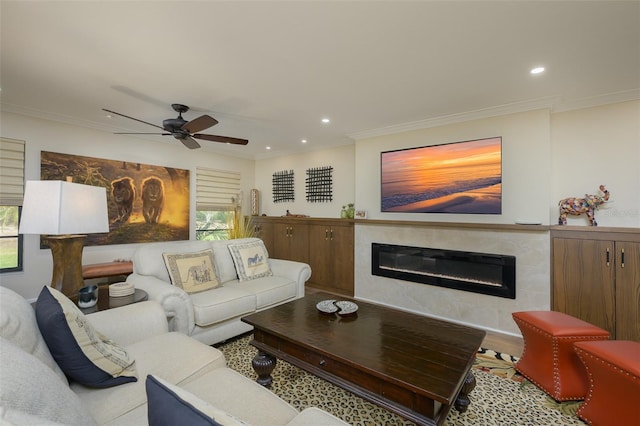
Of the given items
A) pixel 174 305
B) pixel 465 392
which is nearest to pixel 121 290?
pixel 174 305

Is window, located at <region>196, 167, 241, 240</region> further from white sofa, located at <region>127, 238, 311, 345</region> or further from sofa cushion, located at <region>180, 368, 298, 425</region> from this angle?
sofa cushion, located at <region>180, 368, 298, 425</region>

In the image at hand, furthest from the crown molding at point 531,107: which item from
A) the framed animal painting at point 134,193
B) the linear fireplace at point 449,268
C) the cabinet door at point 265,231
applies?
the framed animal painting at point 134,193

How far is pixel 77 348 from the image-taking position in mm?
1209

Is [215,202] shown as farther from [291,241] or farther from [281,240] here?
[291,241]

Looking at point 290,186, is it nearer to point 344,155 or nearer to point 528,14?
point 344,155

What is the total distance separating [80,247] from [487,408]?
3.04 meters

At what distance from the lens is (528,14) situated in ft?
5.40

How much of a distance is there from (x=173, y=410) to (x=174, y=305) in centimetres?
194

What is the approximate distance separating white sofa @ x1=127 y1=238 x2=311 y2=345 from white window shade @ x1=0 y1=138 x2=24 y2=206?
1.86 meters

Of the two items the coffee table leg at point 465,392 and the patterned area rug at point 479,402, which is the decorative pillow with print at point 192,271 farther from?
the coffee table leg at point 465,392

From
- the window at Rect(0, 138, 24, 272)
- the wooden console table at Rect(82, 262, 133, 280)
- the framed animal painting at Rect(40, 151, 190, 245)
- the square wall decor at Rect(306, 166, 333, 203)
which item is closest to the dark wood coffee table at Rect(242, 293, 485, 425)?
the wooden console table at Rect(82, 262, 133, 280)

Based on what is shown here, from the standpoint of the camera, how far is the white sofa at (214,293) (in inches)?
92.2

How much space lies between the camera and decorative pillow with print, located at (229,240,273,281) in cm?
327

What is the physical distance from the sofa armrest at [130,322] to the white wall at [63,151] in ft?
8.51
